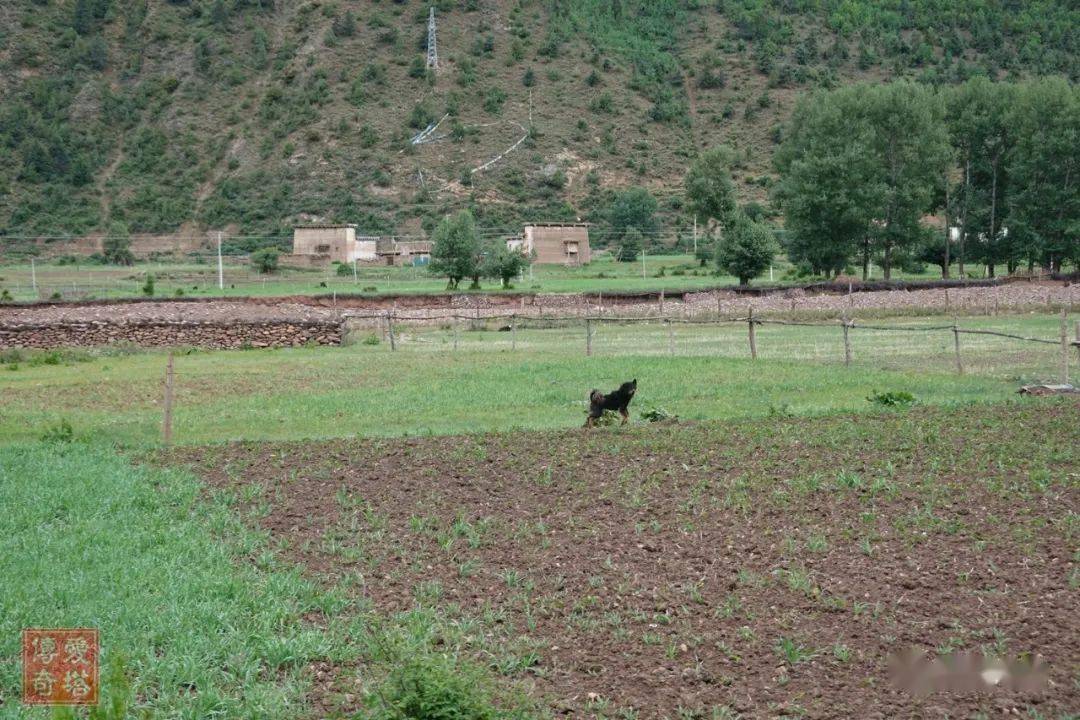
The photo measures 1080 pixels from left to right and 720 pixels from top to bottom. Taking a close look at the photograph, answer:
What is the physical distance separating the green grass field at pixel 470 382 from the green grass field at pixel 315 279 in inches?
862

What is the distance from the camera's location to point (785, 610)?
8.05 m

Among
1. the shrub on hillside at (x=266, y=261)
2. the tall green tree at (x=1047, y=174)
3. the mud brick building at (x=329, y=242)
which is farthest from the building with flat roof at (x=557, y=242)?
the tall green tree at (x=1047, y=174)

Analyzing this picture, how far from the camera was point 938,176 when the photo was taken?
6406cm

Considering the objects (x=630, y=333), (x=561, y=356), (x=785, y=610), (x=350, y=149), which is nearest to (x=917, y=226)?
(x=630, y=333)

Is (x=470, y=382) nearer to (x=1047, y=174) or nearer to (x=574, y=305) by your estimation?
(x=574, y=305)

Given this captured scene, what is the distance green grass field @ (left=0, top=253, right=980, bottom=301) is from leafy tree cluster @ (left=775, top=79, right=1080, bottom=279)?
14.6 ft

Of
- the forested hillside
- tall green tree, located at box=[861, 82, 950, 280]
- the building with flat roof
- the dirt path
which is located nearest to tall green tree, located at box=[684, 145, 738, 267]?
the building with flat roof

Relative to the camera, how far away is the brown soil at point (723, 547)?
7035 millimetres

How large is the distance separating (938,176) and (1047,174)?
5.80 meters

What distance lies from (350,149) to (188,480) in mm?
83211

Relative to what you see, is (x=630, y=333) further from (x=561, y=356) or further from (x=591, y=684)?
(x=591, y=684)

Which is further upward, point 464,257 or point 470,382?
point 464,257

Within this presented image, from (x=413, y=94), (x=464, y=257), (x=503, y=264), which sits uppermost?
(x=413, y=94)

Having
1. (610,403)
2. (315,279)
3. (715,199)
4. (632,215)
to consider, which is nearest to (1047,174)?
(715,199)
